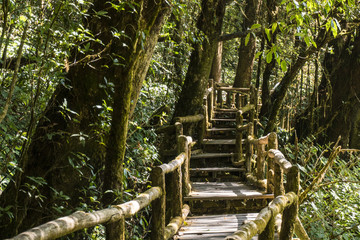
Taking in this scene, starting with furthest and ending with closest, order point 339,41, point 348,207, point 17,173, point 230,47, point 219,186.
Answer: point 230,47 → point 339,41 → point 219,186 → point 348,207 → point 17,173

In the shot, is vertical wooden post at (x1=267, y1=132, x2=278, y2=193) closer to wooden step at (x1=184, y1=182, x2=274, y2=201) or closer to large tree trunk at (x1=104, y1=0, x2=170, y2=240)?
wooden step at (x1=184, y1=182, x2=274, y2=201)

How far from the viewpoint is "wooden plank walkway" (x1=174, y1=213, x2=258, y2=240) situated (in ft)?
17.2

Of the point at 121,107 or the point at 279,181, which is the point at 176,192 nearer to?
the point at 279,181

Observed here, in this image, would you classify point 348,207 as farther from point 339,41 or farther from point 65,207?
point 339,41

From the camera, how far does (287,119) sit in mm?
14148

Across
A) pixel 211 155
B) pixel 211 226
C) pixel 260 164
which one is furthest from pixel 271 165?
pixel 211 155

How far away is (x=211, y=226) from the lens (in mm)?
5730

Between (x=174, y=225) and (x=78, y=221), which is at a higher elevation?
(x=78, y=221)

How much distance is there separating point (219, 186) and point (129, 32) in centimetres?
422

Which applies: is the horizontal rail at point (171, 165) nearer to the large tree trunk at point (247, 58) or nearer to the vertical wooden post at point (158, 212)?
the vertical wooden post at point (158, 212)

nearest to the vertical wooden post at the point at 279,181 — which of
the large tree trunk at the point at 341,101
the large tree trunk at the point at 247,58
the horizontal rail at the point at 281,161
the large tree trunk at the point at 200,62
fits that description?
the horizontal rail at the point at 281,161

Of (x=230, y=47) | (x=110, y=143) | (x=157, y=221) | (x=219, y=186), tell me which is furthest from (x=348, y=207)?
(x=230, y=47)

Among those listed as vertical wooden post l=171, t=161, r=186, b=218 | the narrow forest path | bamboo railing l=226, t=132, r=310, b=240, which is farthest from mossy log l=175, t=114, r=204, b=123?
vertical wooden post l=171, t=161, r=186, b=218

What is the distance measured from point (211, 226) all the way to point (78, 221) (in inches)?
131
